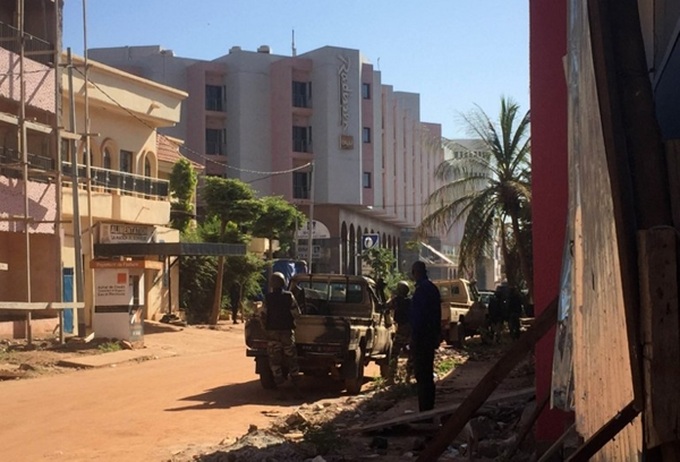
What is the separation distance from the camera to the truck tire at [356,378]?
15.0 m

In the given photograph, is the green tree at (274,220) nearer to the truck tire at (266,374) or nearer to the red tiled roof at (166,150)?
the red tiled roof at (166,150)

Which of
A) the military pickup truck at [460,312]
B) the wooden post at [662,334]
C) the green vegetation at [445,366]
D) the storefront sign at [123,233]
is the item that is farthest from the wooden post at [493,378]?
the storefront sign at [123,233]

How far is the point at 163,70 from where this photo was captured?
6316 cm

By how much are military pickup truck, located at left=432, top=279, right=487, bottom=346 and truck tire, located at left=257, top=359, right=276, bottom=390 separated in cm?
1017

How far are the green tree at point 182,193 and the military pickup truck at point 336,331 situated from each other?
22.9 metres

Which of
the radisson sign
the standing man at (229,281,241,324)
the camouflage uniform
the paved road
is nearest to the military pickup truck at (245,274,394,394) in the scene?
the camouflage uniform

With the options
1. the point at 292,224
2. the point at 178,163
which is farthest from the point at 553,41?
the point at 292,224

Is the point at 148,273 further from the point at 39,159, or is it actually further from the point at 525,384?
the point at 525,384

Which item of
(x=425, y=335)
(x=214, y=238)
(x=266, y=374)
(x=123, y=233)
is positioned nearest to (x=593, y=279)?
(x=425, y=335)

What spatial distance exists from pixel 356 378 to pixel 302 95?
4890 cm

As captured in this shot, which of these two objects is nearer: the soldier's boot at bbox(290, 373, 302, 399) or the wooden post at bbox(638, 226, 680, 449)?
the wooden post at bbox(638, 226, 680, 449)

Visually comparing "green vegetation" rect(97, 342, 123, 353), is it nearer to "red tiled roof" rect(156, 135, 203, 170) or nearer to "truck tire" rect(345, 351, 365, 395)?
"truck tire" rect(345, 351, 365, 395)

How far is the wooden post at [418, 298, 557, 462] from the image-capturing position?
243 inches

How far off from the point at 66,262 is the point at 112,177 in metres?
3.30
